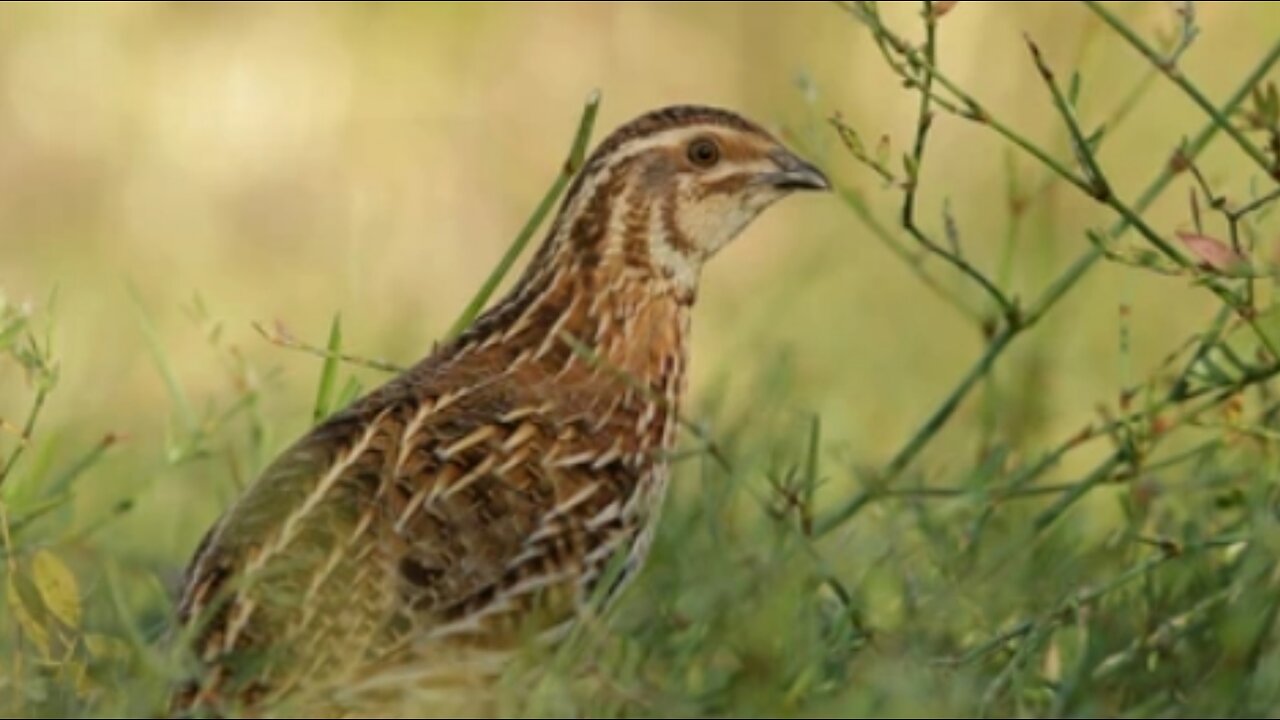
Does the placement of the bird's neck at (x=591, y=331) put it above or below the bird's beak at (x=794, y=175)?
below

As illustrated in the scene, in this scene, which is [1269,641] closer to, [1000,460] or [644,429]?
[1000,460]

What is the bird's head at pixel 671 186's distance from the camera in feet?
20.5

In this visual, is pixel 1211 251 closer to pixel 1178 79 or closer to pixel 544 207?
pixel 1178 79

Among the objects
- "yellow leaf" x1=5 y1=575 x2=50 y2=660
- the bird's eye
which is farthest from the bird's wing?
the bird's eye

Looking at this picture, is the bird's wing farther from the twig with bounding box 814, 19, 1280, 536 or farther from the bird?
the twig with bounding box 814, 19, 1280, 536

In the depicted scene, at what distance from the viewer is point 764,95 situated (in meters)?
10.6

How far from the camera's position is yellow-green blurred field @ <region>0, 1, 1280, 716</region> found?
213 inches

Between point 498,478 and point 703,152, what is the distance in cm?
85

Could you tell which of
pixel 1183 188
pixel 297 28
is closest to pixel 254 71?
pixel 297 28

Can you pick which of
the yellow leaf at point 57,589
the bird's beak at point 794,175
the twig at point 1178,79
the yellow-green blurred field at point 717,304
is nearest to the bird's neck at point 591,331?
the yellow-green blurred field at point 717,304

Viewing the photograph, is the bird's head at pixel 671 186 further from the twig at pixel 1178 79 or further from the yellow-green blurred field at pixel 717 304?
the twig at pixel 1178 79

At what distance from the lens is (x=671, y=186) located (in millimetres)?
6254

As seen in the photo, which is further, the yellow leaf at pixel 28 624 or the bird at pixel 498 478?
the yellow leaf at pixel 28 624

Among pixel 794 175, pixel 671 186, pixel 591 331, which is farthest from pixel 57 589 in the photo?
pixel 794 175
